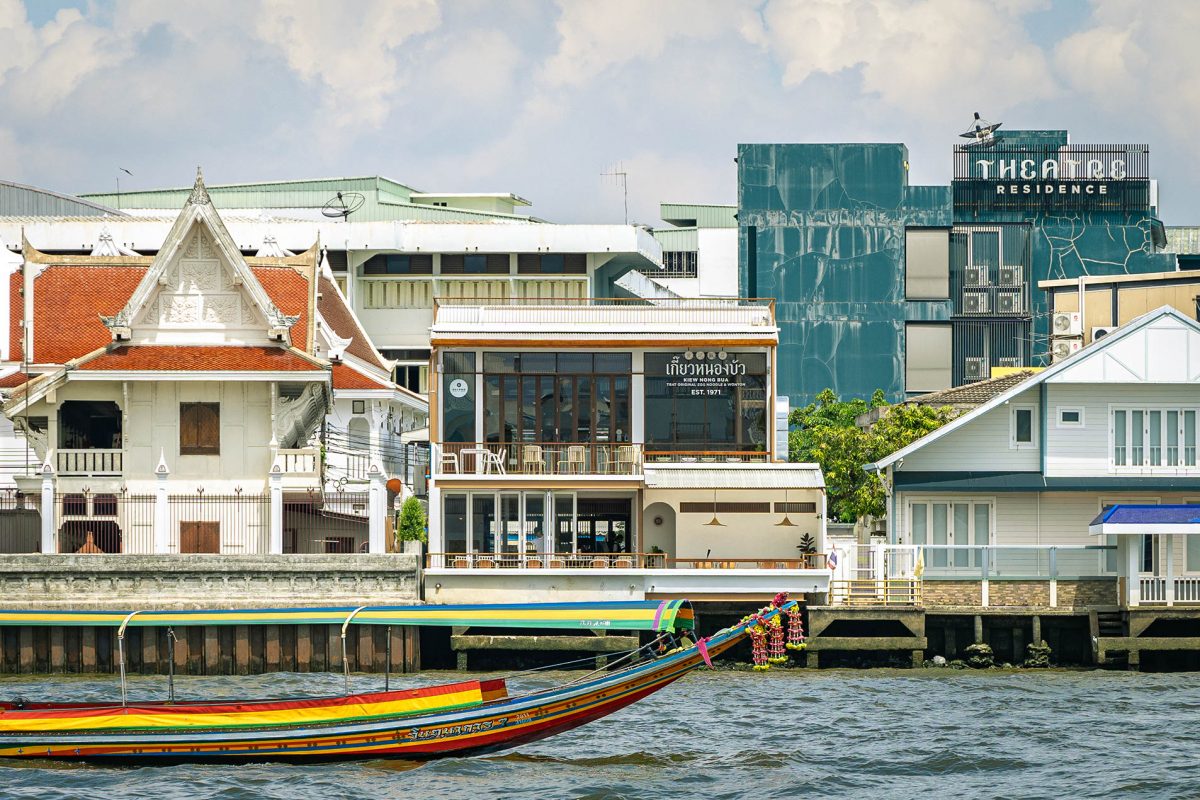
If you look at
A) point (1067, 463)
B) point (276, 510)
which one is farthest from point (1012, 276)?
point (276, 510)

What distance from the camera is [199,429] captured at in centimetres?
5431

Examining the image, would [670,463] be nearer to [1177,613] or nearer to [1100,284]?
[1177,613]

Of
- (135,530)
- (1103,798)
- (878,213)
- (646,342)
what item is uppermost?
(878,213)

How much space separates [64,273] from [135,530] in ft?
39.5

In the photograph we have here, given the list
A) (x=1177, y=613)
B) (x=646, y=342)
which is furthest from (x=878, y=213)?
(x=1177, y=613)

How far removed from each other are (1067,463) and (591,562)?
514 inches

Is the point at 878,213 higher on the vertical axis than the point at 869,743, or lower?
higher

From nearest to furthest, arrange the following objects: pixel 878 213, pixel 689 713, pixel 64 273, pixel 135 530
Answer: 1. pixel 689 713
2. pixel 135 530
3. pixel 64 273
4. pixel 878 213

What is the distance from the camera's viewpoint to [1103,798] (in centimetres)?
3269

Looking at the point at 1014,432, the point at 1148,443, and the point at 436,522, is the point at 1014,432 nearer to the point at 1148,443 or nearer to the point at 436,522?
the point at 1148,443

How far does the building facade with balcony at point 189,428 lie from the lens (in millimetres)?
52938

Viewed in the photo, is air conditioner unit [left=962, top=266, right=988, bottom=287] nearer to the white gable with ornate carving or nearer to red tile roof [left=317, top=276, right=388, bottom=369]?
red tile roof [left=317, top=276, right=388, bottom=369]

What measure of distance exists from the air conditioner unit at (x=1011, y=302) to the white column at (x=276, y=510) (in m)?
49.0

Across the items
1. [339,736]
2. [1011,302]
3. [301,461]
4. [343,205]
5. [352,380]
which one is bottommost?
[339,736]
